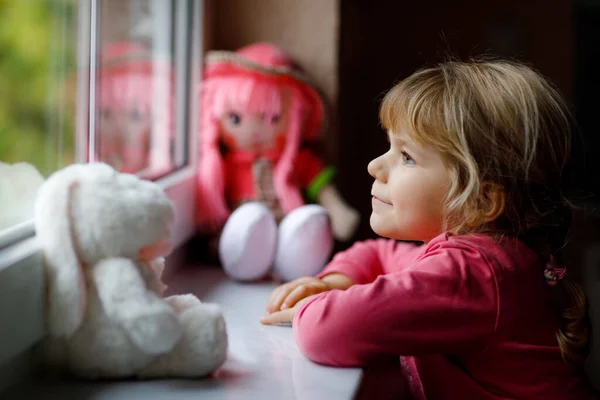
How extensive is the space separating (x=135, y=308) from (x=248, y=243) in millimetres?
467

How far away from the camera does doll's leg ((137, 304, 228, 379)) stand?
0.69 metres

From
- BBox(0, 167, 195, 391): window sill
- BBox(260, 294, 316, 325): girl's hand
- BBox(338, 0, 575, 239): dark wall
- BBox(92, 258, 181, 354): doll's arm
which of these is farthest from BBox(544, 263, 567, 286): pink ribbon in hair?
BBox(338, 0, 575, 239): dark wall

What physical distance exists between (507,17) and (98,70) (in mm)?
842

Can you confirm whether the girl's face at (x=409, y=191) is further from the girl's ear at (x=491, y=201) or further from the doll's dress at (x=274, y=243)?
the doll's dress at (x=274, y=243)

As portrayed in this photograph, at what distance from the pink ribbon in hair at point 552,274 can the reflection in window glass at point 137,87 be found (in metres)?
0.54

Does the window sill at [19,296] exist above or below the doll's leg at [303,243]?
above

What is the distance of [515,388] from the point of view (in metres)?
0.77

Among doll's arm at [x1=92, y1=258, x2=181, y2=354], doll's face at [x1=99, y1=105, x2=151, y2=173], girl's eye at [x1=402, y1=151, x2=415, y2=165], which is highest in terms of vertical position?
girl's eye at [x1=402, y1=151, x2=415, y2=165]

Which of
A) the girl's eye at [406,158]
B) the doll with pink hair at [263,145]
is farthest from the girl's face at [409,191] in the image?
the doll with pink hair at [263,145]

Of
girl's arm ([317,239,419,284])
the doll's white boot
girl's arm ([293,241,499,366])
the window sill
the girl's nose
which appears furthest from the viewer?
the doll's white boot

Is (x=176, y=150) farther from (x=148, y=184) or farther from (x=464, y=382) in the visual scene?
(x=464, y=382)

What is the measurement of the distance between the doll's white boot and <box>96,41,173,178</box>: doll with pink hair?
0.15 m

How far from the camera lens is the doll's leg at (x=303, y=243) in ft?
3.73

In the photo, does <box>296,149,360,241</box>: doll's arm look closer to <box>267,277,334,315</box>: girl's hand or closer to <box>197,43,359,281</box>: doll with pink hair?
<box>197,43,359,281</box>: doll with pink hair
